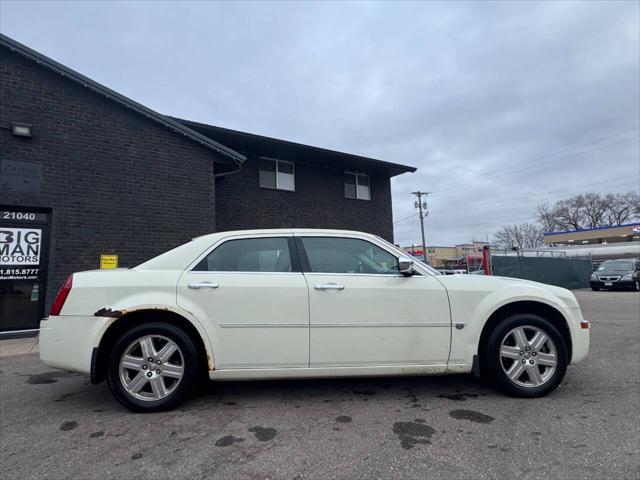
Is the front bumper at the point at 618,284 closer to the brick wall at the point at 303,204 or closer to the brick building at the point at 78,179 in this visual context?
the brick wall at the point at 303,204

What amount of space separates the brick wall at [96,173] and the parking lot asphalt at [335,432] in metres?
4.21

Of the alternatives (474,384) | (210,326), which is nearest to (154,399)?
(210,326)

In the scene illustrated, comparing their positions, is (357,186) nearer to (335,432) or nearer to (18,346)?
(18,346)

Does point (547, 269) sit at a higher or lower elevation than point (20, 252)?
lower

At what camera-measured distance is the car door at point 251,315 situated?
3.31 metres

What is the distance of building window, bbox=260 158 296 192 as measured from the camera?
1251 cm

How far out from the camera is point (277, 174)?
41.9 ft

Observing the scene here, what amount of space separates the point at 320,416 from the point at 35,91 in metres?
8.35

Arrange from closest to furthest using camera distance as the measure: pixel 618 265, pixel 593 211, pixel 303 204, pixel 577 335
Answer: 1. pixel 577 335
2. pixel 303 204
3. pixel 618 265
4. pixel 593 211

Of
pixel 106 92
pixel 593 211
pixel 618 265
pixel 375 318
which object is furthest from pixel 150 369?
pixel 593 211

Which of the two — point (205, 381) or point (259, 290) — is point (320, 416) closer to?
point (259, 290)

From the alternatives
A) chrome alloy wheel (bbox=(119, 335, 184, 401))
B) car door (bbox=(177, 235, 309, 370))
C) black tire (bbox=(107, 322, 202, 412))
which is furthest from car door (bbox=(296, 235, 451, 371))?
chrome alloy wheel (bbox=(119, 335, 184, 401))

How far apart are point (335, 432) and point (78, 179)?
7397 millimetres

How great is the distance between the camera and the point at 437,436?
2750 mm
